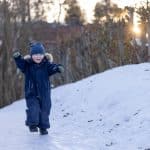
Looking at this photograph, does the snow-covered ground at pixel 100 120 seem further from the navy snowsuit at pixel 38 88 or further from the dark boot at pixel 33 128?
the navy snowsuit at pixel 38 88

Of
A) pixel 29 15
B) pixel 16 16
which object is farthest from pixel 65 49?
pixel 29 15

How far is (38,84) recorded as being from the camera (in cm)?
895

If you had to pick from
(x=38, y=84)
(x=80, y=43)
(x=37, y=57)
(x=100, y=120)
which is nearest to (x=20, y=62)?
(x=37, y=57)

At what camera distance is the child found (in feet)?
29.2

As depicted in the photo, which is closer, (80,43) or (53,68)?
(53,68)

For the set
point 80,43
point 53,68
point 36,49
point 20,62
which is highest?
point 36,49

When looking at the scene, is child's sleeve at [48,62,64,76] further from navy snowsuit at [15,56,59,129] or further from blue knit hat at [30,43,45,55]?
blue knit hat at [30,43,45,55]

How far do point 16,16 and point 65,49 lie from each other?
7.04 meters

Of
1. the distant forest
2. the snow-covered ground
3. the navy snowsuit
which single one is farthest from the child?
the distant forest

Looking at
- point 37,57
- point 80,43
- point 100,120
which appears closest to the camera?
point 37,57

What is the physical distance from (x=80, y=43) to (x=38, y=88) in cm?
997

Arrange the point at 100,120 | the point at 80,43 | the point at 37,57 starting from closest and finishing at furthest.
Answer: the point at 37,57
the point at 100,120
the point at 80,43

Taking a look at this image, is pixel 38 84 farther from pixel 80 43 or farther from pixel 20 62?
pixel 80 43

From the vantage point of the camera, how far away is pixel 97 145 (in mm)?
7641
